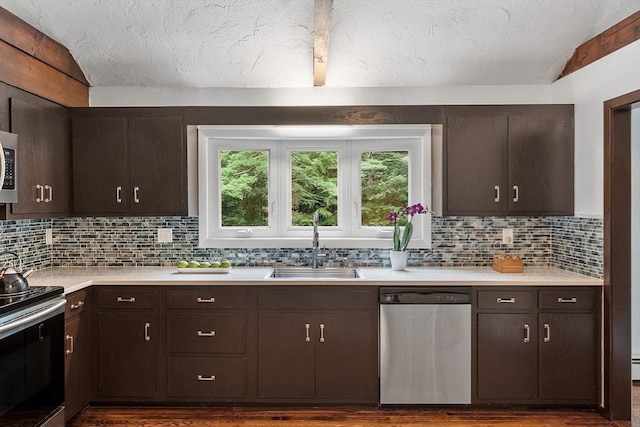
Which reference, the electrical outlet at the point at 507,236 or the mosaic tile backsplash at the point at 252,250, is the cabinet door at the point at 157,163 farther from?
the electrical outlet at the point at 507,236

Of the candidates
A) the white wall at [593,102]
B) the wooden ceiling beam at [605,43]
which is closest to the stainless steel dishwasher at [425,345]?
the white wall at [593,102]

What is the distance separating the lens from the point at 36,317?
2322mm

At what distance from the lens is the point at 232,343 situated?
10.0 ft

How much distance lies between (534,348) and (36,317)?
116 inches

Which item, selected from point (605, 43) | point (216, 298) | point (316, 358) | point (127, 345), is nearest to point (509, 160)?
point (605, 43)

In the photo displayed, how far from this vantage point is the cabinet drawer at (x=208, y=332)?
306cm

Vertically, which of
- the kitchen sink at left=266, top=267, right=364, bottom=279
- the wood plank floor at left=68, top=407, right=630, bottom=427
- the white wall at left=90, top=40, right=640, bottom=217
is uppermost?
the white wall at left=90, top=40, right=640, bottom=217

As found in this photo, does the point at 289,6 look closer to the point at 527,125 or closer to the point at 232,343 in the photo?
the point at 527,125

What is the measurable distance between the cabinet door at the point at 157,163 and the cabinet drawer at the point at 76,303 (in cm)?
73

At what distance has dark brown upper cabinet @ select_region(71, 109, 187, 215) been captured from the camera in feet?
11.0

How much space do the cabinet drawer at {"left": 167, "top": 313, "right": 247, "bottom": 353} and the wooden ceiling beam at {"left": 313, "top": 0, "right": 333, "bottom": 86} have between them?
1771 millimetres

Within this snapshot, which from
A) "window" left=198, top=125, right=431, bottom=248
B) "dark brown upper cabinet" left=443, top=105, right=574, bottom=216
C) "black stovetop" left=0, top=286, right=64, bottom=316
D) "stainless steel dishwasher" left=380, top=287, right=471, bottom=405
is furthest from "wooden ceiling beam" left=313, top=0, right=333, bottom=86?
"black stovetop" left=0, top=286, right=64, bottom=316

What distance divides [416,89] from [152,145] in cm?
202

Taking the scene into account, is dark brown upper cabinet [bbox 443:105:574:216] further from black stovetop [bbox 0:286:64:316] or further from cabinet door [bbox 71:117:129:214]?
black stovetop [bbox 0:286:64:316]
